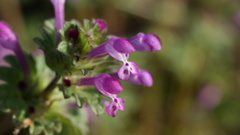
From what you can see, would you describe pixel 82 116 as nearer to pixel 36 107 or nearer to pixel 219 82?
pixel 36 107

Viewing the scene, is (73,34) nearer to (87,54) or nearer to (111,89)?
(87,54)

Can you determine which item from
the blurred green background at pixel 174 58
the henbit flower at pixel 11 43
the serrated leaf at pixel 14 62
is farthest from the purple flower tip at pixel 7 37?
the blurred green background at pixel 174 58

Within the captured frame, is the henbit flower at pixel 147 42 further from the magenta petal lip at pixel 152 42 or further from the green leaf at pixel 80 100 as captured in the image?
the green leaf at pixel 80 100

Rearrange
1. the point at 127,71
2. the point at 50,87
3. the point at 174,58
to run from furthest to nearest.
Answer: the point at 174,58 < the point at 50,87 < the point at 127,71

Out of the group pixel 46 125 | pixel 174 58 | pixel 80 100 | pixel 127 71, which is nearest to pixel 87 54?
pixel 80 100

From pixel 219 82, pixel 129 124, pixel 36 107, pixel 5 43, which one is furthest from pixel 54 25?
pixel 219 82
